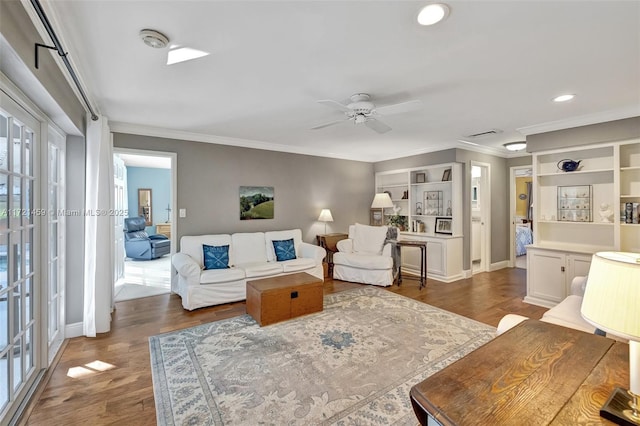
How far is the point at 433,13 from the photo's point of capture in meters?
1.65

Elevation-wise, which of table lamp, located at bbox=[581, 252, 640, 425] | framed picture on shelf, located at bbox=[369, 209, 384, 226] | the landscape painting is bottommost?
table lamp, located at bbox=[581, 252, 640, 425]

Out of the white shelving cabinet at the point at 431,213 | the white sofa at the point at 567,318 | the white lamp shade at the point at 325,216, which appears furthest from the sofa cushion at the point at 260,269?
the white sofa at the point at 567,318

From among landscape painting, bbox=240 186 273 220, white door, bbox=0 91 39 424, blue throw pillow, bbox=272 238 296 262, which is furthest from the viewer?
landscape painting, bbox=240 186 273 220

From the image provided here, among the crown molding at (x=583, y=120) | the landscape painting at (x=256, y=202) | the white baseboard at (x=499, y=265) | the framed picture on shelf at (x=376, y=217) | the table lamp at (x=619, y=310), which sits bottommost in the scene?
the white baseboard at (x=499, y=265)

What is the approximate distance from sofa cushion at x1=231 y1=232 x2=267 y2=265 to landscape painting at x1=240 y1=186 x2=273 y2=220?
1.28 feet

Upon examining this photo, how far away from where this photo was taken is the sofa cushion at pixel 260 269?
13.2ft

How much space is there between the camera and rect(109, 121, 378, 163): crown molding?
393cm

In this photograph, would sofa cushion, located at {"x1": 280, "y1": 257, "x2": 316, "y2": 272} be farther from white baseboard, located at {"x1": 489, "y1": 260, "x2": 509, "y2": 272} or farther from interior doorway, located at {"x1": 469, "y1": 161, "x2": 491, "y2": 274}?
white baseboard, located at {"x1": 489, "y1": 260, "x2": 509, "y2": 272}

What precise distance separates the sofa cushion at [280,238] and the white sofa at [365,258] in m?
0.68

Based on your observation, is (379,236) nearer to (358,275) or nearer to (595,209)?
(358,275)

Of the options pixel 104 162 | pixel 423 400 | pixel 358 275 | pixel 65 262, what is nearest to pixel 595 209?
pixel 358 275

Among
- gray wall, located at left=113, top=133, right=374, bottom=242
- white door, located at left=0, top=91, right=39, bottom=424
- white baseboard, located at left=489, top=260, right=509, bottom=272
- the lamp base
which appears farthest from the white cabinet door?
white door, located at left=0, top=91, right=39, bottom=424

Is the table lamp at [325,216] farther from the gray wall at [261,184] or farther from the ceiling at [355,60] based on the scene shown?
the ceiling at [355,60]

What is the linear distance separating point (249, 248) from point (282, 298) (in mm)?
1547
